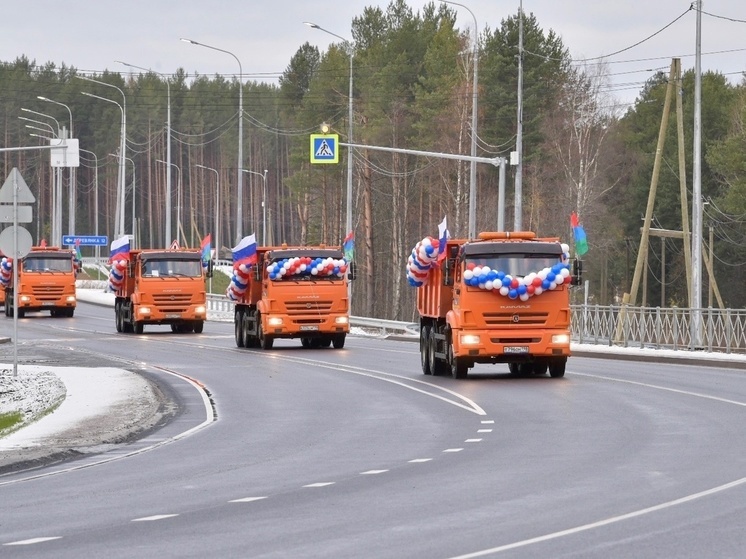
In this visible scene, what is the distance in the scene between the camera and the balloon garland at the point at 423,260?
32625 mm

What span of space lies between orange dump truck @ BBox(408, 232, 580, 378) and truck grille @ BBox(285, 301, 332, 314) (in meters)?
11.9

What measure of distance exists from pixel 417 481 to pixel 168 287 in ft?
128

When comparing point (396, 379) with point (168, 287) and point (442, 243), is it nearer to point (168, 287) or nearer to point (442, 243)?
point (442, 243)

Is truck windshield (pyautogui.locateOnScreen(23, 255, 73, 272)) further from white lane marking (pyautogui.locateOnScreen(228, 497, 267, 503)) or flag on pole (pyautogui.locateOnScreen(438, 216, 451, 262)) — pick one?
white lane marking (pyautogui.locateOnScreen(228, 497, 267, 503))

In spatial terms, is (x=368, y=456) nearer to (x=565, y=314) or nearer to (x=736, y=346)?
(x=565, y=314)

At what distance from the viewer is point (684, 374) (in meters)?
32.2

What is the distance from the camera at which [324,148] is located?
51.2m

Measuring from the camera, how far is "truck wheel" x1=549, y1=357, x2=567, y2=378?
3081cm

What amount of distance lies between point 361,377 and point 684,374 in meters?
6.22

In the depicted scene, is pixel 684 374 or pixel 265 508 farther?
pixel 684 374

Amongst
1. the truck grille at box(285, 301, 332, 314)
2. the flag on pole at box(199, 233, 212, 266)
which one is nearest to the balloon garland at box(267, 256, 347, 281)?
the truck grille at box(285, 301, 332, 314)

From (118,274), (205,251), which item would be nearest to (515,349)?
(205,251)

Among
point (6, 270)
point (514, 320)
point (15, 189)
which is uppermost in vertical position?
point (15, 189)

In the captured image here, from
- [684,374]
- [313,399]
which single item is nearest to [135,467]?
[313,399]
